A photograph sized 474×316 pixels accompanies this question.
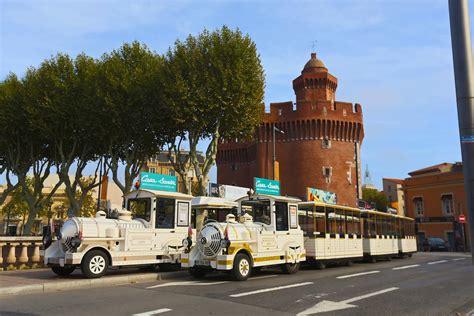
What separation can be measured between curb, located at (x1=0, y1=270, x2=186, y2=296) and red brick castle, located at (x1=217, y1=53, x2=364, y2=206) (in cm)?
3916

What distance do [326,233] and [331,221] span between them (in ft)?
2.53

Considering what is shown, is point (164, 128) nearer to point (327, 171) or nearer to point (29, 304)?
point (29, 304)

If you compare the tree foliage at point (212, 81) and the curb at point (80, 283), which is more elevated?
the tree foliage at point (212, 81)

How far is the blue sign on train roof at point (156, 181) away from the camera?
18334 millimetres

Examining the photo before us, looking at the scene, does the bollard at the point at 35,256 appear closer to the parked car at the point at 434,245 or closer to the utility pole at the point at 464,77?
the utility pole at the point at 464,77

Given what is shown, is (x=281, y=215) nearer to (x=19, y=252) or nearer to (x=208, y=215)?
(x=208, y=215)

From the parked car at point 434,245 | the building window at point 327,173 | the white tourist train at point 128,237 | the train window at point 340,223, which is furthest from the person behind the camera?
the building window at point 327,173

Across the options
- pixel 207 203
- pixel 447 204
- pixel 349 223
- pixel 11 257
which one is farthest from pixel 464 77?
pixel 447 204

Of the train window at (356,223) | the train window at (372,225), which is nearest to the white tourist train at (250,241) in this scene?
the train window at (356,223)

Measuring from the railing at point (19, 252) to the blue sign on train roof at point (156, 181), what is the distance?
4.92 metres

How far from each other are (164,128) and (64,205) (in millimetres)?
41563

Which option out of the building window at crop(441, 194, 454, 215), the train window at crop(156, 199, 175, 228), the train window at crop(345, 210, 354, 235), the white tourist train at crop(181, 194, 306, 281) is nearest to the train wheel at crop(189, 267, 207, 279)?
the white tourist train at crop(181, 194, 306, 281)

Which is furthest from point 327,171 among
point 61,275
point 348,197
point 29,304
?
point 29,304

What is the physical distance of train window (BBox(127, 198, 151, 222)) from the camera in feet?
48.1
